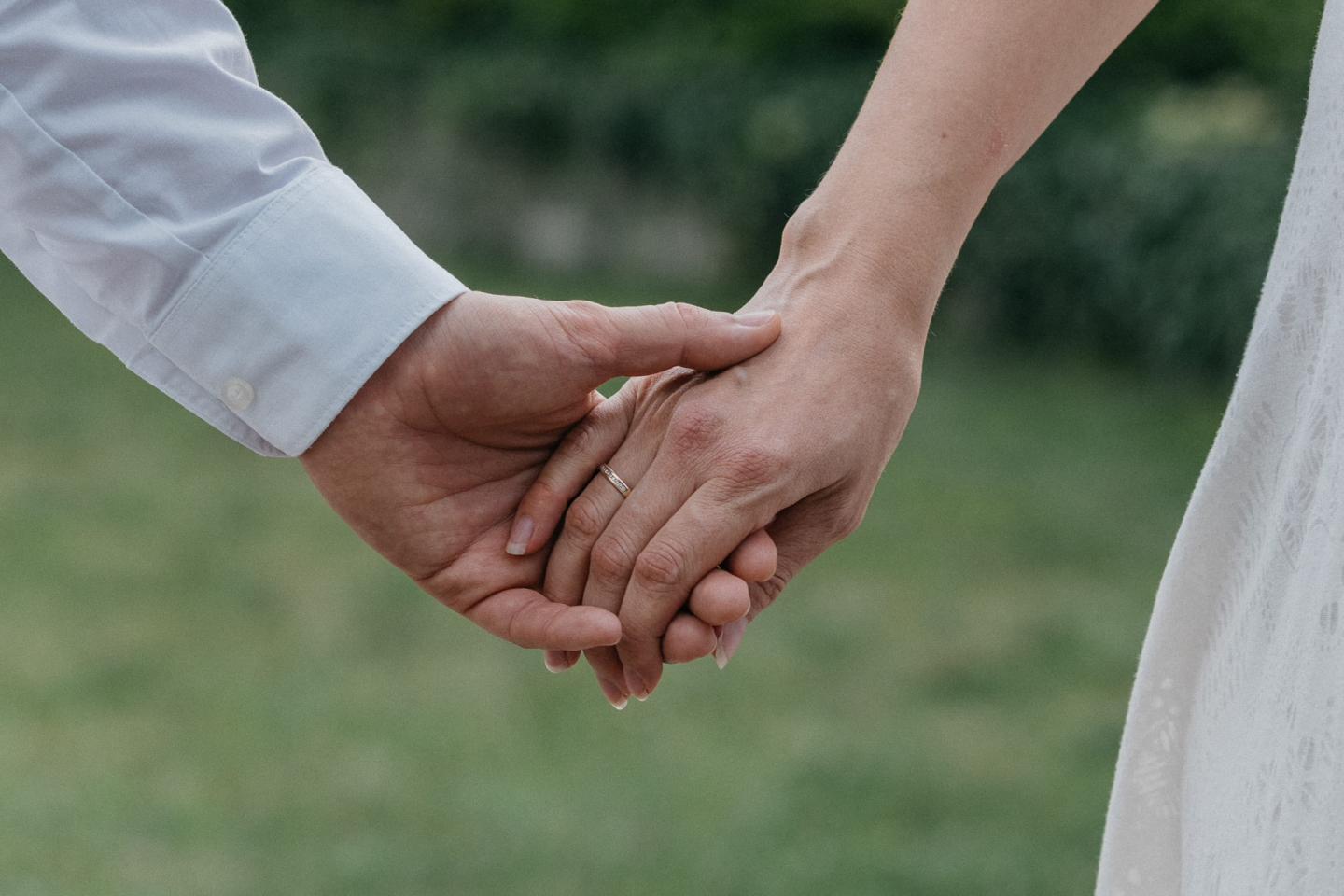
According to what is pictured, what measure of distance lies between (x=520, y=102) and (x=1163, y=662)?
1020 centimetres

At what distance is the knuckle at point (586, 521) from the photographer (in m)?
2.14

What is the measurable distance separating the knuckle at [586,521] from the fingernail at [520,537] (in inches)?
2.6

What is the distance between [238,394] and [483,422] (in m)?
0.36

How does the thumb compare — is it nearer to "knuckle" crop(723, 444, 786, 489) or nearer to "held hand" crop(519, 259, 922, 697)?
"held hand" crop(519, 259, 922, 697)

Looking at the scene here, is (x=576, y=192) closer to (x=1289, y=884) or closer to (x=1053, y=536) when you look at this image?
(x=1053, y=536)

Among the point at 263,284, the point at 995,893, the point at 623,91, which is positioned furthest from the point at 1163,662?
the point at 623,91

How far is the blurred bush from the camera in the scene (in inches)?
316

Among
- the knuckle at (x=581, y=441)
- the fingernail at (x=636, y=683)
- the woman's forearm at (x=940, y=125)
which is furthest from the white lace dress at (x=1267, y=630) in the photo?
the knuckle at (x=581, y=441)

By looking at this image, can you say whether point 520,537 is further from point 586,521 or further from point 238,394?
point 238,394

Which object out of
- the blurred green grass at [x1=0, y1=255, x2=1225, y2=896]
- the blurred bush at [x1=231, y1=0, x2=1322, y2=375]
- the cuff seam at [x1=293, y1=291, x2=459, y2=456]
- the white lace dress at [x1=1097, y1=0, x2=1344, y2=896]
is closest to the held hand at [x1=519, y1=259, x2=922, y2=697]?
the cuff seam at [x1=293, y1=291, x2=459, y2=456]

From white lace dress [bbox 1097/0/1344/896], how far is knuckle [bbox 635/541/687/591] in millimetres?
667

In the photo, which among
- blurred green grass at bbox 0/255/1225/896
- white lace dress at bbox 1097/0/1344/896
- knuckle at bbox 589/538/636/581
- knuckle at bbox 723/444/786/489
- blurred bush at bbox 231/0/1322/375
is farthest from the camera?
blurred bush at bbox 231/0/1322/375

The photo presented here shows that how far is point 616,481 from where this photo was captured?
2146 mm

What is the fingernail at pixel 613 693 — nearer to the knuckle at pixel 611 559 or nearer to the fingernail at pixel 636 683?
the fingernail at pixel 636 683
